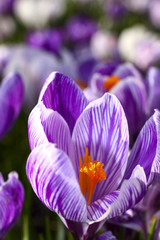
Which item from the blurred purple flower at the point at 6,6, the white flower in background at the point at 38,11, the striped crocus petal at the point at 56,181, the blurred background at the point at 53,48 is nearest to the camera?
the striped crocus petal at the point at 56,181

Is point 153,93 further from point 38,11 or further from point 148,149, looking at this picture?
point 38,11

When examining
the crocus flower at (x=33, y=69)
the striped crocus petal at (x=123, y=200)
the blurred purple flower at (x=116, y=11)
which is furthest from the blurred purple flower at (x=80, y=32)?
the striped crocus petal at (x=123, y=200)

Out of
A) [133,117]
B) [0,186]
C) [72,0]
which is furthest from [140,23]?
[0,186]

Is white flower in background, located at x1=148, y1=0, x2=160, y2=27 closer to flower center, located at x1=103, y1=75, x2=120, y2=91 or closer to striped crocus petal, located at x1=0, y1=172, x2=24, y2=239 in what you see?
flower center, located at x1=103, y1=75, x2=120, y2=91

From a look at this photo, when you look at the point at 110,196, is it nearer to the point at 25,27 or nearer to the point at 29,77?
the point at 29,77

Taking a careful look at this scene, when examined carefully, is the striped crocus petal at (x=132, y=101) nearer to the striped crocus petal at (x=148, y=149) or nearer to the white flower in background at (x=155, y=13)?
the striped crocus petal at (x=148, y=149)

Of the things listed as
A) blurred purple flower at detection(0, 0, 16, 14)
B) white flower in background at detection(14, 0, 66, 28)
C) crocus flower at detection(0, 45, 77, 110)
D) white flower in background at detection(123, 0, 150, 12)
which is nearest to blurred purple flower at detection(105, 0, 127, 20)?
white flower in background at detection(123, 0, 150, 12)
